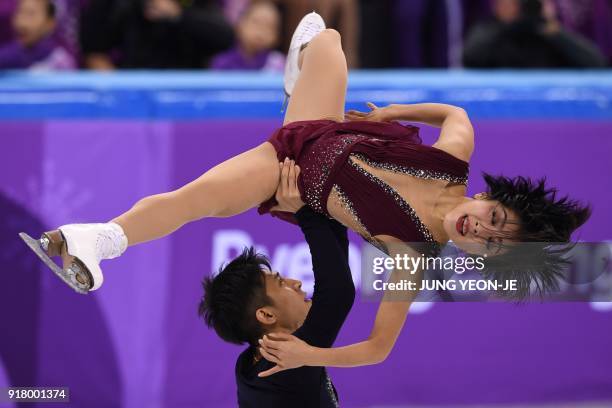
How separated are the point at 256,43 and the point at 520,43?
A: 1.64 m

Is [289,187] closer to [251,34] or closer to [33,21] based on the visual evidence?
[251,34]

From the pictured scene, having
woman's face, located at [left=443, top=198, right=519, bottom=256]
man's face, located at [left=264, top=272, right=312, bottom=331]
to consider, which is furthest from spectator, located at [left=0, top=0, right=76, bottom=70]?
woman's face, located at [left=443, top=198, right=519, bottom=256]

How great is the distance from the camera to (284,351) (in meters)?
3.96

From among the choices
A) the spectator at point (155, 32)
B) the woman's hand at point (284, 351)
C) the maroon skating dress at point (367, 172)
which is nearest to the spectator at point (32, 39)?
the spectator at point (155, 32)

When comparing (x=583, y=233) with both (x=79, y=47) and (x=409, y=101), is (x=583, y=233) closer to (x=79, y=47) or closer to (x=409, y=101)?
(x=409, y=101)

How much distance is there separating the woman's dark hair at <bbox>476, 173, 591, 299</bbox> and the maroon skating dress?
0.23 meters

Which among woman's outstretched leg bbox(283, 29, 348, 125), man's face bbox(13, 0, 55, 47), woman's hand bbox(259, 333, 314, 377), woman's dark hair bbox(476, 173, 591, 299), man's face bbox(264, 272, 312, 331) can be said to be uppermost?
man's face bbox(13, 0, 55, 47)

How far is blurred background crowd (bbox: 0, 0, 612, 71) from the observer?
270 inches

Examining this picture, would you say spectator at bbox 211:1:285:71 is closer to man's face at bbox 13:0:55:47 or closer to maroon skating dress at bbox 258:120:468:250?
man's face at bbox 13:0:55:47

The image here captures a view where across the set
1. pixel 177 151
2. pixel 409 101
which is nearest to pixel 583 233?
pixel 409 101

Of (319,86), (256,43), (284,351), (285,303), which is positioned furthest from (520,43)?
(284,351)

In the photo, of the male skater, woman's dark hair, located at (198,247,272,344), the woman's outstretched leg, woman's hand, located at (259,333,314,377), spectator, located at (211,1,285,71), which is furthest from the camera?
spectator, located at (211,1,285,71)

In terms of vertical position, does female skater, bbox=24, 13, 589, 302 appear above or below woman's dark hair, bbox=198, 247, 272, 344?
above

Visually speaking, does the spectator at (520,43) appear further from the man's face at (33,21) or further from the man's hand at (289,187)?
the man's hand at (289,187)
